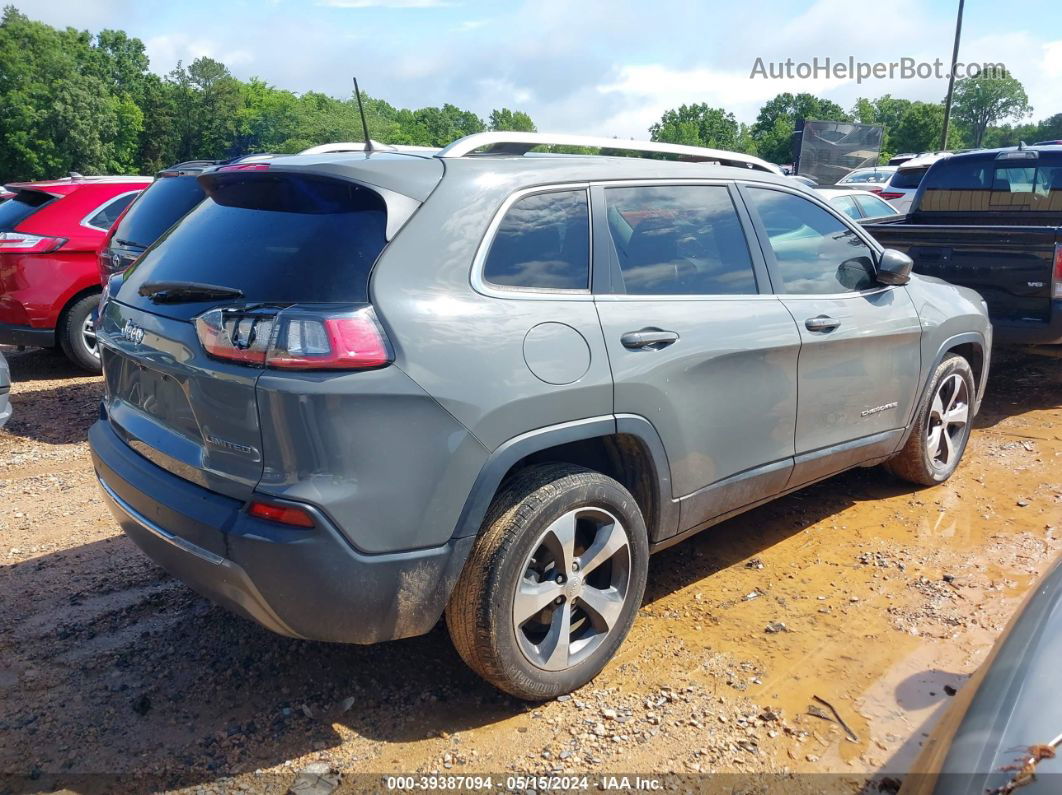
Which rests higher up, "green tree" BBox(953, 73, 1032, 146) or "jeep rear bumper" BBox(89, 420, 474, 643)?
"green tree" BBox(953, 73, 1032, 146)

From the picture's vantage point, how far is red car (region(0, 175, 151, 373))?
7.39 metres

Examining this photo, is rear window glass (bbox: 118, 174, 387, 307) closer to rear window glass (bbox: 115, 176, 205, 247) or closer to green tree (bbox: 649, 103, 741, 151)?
rear window glass (bbox: 115, 176, 205, 247)

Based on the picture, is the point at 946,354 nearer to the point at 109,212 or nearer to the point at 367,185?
the point at 367,185

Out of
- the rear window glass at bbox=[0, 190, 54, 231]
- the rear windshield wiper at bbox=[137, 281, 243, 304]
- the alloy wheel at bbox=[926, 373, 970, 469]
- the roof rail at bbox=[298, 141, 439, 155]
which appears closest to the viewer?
the rear windshield wiper at bbox=[137, 281, 243, 304]

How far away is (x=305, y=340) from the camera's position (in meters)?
2.39

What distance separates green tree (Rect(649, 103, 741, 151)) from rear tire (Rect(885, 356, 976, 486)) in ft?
263

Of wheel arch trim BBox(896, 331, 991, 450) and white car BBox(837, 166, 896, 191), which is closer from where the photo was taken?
wheel arch trim BBox(896, 331, 991, 450)

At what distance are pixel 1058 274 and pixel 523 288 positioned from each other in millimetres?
4747

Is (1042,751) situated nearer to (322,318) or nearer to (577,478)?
(577,478)

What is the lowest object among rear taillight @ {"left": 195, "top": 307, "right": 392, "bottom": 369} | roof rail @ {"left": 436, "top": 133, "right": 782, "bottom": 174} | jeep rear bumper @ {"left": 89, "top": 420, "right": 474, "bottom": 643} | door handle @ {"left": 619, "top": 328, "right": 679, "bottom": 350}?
jeep rear bumper @ {"left": 89, "top": 420, "right": 474, "bottom": 643}

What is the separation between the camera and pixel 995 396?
7.07 meters


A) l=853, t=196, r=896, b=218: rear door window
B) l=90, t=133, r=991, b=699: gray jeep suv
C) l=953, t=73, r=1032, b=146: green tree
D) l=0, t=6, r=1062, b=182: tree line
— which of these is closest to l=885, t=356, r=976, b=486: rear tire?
l=90, t=133, r=991, b=699: gray jeep suv

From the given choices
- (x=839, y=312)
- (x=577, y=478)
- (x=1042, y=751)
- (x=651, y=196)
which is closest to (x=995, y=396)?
(x=839, y=312)

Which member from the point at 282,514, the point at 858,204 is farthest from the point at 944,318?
the point at 858,204
